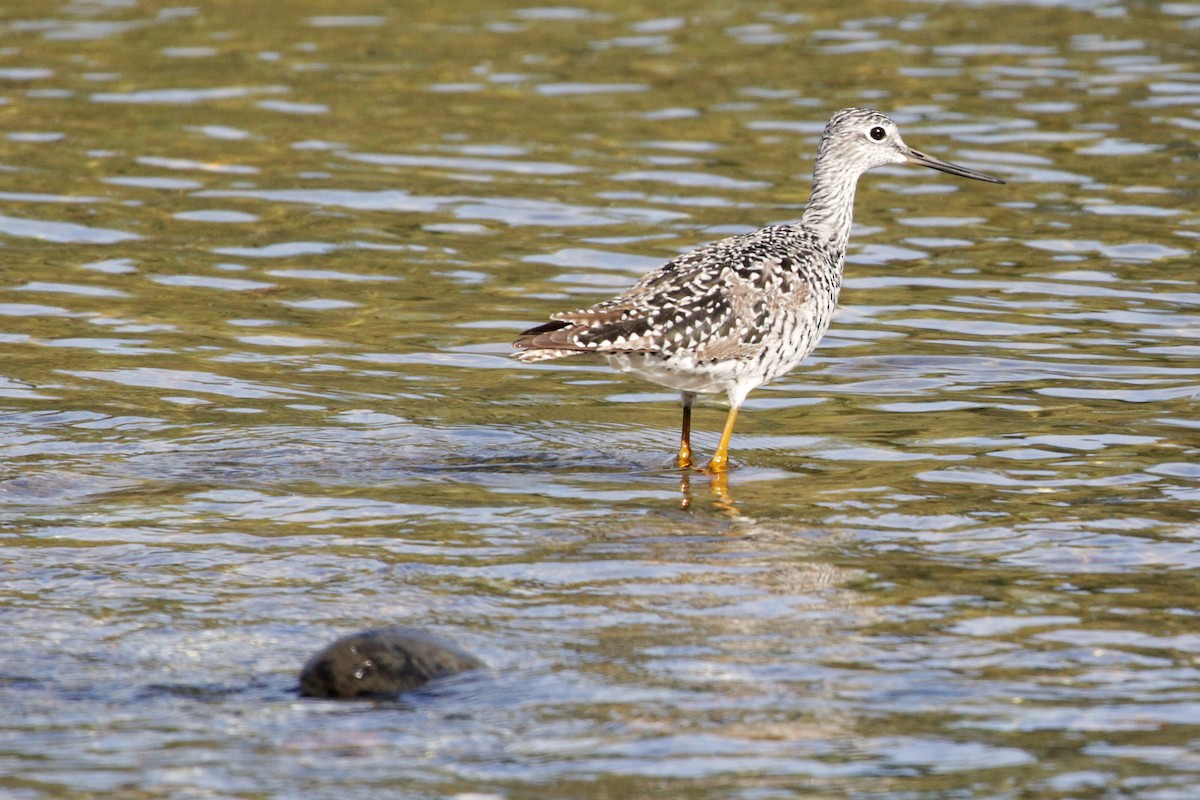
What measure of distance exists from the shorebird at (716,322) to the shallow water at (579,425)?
509 millimetres

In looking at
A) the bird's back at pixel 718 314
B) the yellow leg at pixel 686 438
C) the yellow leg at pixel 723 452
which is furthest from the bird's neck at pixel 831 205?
the yellow leg at pixel 723 452

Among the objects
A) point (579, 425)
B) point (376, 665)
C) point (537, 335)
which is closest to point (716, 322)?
point (537, 335)

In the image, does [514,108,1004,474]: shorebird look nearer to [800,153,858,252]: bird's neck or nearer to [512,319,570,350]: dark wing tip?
[512,319,570,350]: dark wing tip

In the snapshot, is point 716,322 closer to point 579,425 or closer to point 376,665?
point 579,425

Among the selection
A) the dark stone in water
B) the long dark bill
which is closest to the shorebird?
the long dark bill

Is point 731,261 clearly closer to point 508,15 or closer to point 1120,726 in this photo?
point 1120,726

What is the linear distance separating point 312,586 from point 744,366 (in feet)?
9.55

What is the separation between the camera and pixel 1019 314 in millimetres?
12156

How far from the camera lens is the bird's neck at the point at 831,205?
10492 mm

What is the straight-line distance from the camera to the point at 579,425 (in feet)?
33.0

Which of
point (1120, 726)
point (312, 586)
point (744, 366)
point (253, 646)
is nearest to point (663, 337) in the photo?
point (744, 366)

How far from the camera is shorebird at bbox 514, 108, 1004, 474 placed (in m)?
8.93

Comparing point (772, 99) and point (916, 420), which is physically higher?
point (772, 99)

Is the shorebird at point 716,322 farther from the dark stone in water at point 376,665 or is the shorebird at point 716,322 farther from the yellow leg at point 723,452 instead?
the dark stone in water at point 376,665
